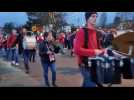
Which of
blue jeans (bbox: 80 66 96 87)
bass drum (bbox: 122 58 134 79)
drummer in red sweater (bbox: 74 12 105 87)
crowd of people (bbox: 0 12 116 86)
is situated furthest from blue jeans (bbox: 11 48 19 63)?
bass drum (bbox: 122 58 134 79)

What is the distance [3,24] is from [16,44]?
52 centimetres

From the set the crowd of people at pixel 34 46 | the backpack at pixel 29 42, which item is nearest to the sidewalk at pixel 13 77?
the crowd of people at pixel 34 46

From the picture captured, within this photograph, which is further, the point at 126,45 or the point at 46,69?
the point at 46,69

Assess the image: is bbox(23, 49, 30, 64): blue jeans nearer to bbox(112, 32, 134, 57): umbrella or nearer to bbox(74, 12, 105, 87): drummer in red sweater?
bbox(74, 12, 105, 87): drummer in red sweater

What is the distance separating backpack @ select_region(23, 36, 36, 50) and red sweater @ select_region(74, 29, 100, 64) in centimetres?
89

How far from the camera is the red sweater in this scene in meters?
8.92

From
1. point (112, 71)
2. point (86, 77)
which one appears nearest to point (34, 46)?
point (86, 77)

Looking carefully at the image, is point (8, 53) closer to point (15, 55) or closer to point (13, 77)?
point (15, 55)

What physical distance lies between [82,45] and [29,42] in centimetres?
113

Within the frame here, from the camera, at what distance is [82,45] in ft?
29.4

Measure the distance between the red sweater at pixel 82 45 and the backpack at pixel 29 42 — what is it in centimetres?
89

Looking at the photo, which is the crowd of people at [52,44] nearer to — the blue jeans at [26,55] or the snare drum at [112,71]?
the blue jeans at [26,55]
